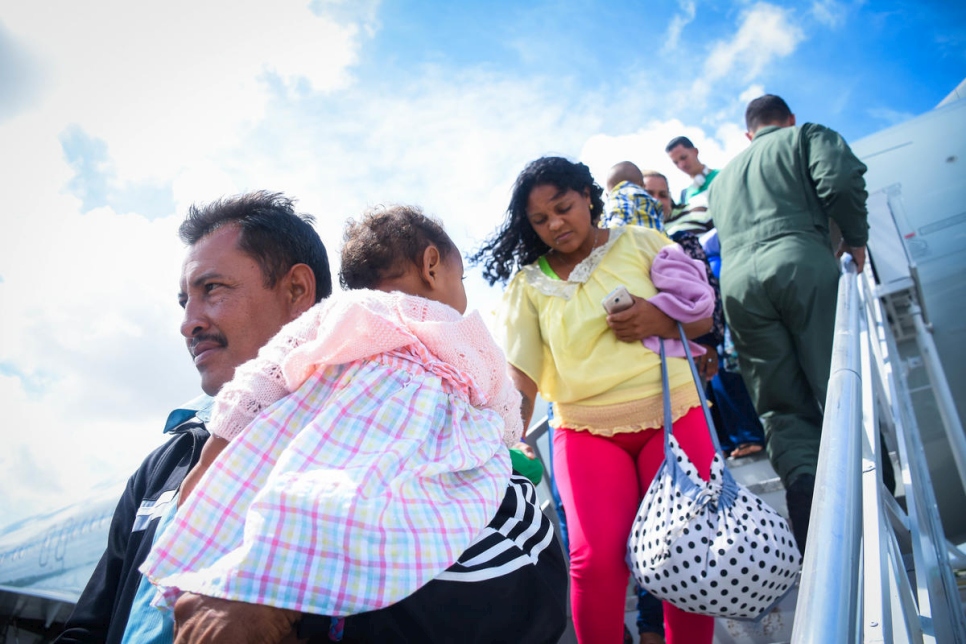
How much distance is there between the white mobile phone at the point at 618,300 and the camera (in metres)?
2.03

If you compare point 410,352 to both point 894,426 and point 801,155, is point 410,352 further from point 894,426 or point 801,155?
point 801,155

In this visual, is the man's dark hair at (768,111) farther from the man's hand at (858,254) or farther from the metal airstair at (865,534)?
the metal airstair at (865,534)

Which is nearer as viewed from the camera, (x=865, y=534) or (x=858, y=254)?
(x=865, y=534)

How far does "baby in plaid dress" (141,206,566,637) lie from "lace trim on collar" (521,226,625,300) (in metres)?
1.07

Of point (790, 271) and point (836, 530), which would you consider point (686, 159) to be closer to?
point (790, 271)

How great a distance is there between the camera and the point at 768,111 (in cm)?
327

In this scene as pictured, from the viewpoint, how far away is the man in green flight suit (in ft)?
8.43

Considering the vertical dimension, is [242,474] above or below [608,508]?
above

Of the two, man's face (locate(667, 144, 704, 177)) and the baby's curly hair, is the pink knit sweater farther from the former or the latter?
man's face (locate(667, 144, 704, 177))

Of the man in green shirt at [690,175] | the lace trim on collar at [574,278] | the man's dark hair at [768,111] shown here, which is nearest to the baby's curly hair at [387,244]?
the lace trim on collar at [574,278]

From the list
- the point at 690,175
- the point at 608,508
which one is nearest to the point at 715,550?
the point at 608,508

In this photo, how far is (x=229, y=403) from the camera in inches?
39.5

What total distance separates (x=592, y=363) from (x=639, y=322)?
0.69ft

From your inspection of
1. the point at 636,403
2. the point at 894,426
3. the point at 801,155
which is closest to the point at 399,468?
the point at 636,403
